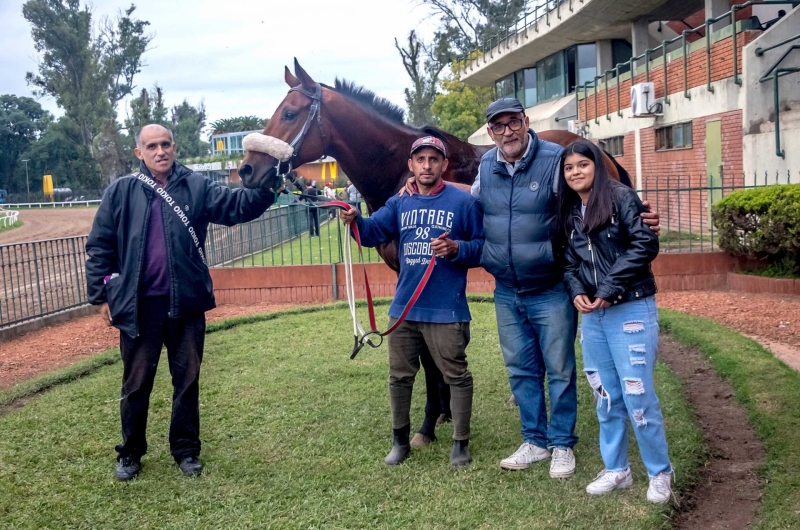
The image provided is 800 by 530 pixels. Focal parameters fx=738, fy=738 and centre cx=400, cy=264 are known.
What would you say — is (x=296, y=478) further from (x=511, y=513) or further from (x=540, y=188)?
(x=540, y=188)

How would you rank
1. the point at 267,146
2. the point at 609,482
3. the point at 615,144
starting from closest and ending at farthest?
the point at 609,482, the point at 267,146, the point at 615,144

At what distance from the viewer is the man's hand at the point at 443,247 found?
4.03m

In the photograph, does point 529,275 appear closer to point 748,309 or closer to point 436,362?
point 436,362

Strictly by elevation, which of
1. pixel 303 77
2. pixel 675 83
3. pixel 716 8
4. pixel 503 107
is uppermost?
pixel 716 8

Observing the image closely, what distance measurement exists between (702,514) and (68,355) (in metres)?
7.14

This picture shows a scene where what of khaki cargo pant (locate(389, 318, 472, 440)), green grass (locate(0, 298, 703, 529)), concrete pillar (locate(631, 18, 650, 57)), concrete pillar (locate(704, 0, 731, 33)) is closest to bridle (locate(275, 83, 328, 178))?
khaki cargo pant (locate(389, 318, 472, 440))

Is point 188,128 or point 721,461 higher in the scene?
point 188,128

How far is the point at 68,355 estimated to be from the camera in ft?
27.8

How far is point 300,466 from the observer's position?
4.46m

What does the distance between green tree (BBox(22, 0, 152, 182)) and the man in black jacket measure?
195 ft

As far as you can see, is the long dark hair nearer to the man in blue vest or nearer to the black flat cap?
the man in blue vest

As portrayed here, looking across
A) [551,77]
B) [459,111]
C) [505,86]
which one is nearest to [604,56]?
[551,77]

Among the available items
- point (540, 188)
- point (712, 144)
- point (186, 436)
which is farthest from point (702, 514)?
point (712, 144)

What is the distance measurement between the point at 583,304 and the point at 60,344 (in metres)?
7.41
